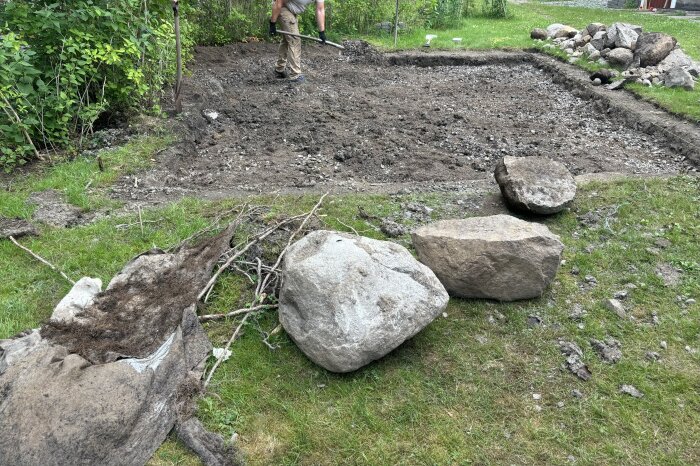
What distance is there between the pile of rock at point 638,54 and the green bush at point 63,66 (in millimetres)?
6895

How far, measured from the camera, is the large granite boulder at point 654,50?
27.8ft

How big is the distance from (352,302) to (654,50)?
26.8ft

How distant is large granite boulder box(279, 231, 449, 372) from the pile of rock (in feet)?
22.6

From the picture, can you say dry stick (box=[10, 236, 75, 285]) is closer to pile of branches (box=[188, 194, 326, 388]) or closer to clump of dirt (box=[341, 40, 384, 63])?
pile of branches (box=[188, 194, 326, 388])

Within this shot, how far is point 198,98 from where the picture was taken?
7.25 metres

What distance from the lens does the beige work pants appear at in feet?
28.6

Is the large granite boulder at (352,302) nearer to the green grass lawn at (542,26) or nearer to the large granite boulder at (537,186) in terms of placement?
the large granite boulder at (537,186)

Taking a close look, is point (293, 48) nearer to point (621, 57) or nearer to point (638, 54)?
point (621, 57)

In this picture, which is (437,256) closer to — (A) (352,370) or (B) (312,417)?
(A) (352,370)

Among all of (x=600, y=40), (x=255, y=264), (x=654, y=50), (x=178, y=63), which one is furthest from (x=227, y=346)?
(x=600, y=40)

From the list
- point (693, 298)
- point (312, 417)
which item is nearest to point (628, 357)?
point (693, 298)

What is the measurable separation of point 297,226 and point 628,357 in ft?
7.59

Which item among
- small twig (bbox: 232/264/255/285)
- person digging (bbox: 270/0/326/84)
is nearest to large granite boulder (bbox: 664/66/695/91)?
person digging (bbox: 270/0/326/84)

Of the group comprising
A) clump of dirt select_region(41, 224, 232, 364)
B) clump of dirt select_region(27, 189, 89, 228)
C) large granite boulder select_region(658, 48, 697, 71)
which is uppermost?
large granite boulder select_region(658, 48, 697, 71)
